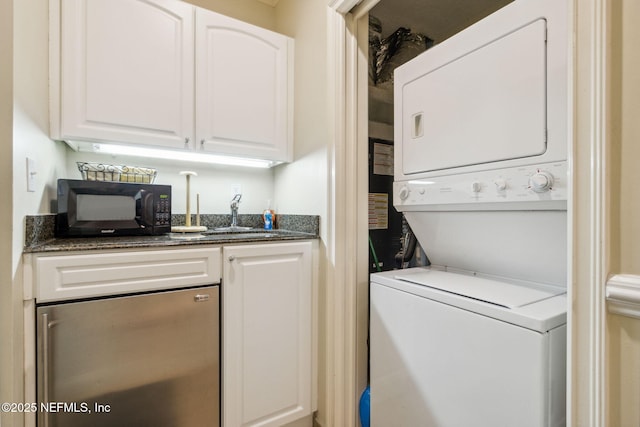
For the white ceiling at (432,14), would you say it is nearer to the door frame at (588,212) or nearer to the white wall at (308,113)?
the white wall at (308,113)

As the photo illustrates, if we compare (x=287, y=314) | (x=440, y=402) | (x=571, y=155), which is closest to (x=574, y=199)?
(x=571, y=155)

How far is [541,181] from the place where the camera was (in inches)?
35.5

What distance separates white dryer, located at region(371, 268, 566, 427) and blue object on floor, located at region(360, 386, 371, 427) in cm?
12

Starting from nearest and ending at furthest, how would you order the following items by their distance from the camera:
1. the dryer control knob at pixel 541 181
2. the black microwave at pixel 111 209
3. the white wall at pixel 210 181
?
the dryer control knob at pixel 541 181, the black microwave at pixel 111 209, the white wall at pixel 210 181

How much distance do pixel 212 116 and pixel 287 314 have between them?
3.84 ft

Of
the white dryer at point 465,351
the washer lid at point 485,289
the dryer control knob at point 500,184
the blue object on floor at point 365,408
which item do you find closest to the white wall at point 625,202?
the white dryer at point 465,351

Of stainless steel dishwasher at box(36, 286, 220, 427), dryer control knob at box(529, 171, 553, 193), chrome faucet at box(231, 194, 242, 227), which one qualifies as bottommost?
stainless steel dishwasher at box(36, 286, 220, 427)

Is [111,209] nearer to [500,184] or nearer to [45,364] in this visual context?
[45,364]

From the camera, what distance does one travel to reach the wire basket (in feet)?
5.13

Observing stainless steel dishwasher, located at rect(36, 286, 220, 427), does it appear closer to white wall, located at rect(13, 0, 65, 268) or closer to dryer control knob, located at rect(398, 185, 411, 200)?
white wall, located at rect(13, 0, 65, 268)

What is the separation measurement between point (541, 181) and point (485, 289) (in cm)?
42

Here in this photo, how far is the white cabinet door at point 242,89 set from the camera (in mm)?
1660

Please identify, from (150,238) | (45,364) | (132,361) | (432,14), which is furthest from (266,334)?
(432,14)

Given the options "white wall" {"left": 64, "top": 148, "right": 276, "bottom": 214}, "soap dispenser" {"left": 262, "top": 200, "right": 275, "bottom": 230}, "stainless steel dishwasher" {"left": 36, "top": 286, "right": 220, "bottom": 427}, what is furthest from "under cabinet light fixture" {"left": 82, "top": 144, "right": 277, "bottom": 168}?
"stainless steel dishwasher" {"left": 36, "top": 286, "right": 220, "bottom": 427}
